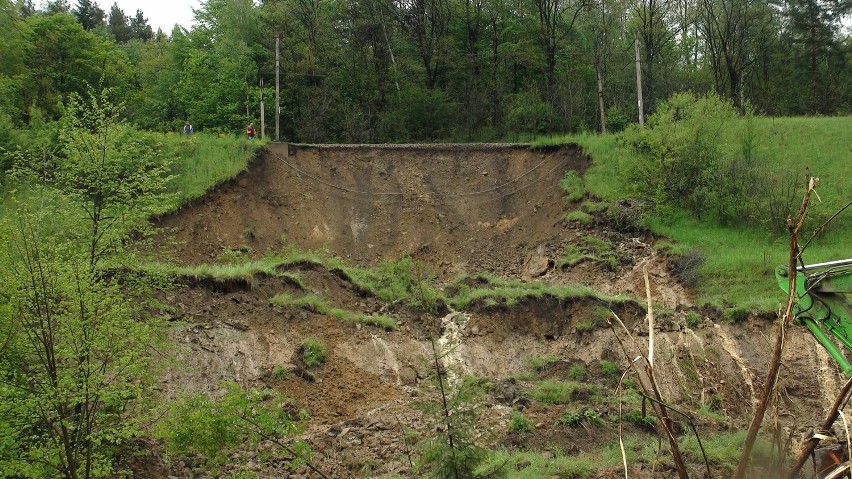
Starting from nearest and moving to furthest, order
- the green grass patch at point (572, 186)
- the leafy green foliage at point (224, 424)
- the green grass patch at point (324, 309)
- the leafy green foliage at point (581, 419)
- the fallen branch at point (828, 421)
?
the fallen branch at point (828, 421) < the leafy green foliage at point (224, 424) < the leafy green foliage at point (581, 419) < the green grass patch at point (324, 309) < the green grass patch at point (572, 186)

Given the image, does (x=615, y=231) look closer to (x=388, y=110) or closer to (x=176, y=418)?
(x=388, y=110)

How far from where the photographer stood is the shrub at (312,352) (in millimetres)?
18031

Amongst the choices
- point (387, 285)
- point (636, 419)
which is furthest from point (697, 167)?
point (636, 419)

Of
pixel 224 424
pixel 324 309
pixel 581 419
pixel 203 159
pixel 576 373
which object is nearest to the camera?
pixel 224 424

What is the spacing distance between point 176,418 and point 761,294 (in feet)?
56.3

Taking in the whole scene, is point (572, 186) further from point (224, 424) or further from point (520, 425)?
point (224, 424)

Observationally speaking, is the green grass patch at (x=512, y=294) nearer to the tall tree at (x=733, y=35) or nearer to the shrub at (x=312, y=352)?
the shrub at (x=312, y=352)

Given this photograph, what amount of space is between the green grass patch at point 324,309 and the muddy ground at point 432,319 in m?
0.22

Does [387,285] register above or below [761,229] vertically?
below

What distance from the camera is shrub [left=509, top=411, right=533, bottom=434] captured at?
1611 cm

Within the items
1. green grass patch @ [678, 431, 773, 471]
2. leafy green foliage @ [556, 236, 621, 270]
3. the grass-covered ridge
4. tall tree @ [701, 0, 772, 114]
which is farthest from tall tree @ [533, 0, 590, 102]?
green grass patch @ [678, 431, 773, 471]

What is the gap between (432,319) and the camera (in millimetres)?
14547

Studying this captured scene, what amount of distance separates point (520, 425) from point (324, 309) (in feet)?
20.6

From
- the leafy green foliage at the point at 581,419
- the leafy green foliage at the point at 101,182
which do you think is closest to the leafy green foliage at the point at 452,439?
the leafy green foliage at the point at 101,182
